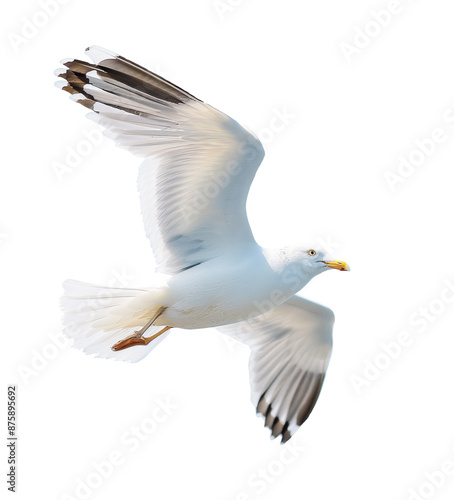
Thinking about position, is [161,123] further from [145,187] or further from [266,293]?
[266,293]

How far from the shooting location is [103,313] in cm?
791

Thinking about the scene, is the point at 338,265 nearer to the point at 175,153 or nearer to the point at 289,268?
the point at 289,268

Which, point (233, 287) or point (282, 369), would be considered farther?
point (282, 369)

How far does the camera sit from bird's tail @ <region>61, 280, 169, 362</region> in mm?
7797

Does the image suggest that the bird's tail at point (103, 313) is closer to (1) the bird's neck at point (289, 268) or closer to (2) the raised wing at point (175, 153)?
(2) the raised wing at point (175, 153)

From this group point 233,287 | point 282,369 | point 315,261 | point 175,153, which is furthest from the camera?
point 282,369

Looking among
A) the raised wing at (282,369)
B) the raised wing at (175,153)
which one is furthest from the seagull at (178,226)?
the raised wing at (282,369)

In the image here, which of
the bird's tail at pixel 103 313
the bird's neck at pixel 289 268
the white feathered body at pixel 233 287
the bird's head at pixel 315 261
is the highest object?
the bird's head at pixel 315 261

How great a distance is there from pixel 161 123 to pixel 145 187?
20.9 inches

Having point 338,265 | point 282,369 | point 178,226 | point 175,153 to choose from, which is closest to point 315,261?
point 338,265

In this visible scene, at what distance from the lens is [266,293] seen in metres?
7.78

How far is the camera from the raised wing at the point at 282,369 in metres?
9.04

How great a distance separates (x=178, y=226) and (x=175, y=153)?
588mm

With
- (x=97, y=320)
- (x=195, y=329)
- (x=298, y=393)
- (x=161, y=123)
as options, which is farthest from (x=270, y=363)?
(x=161, y=123)
